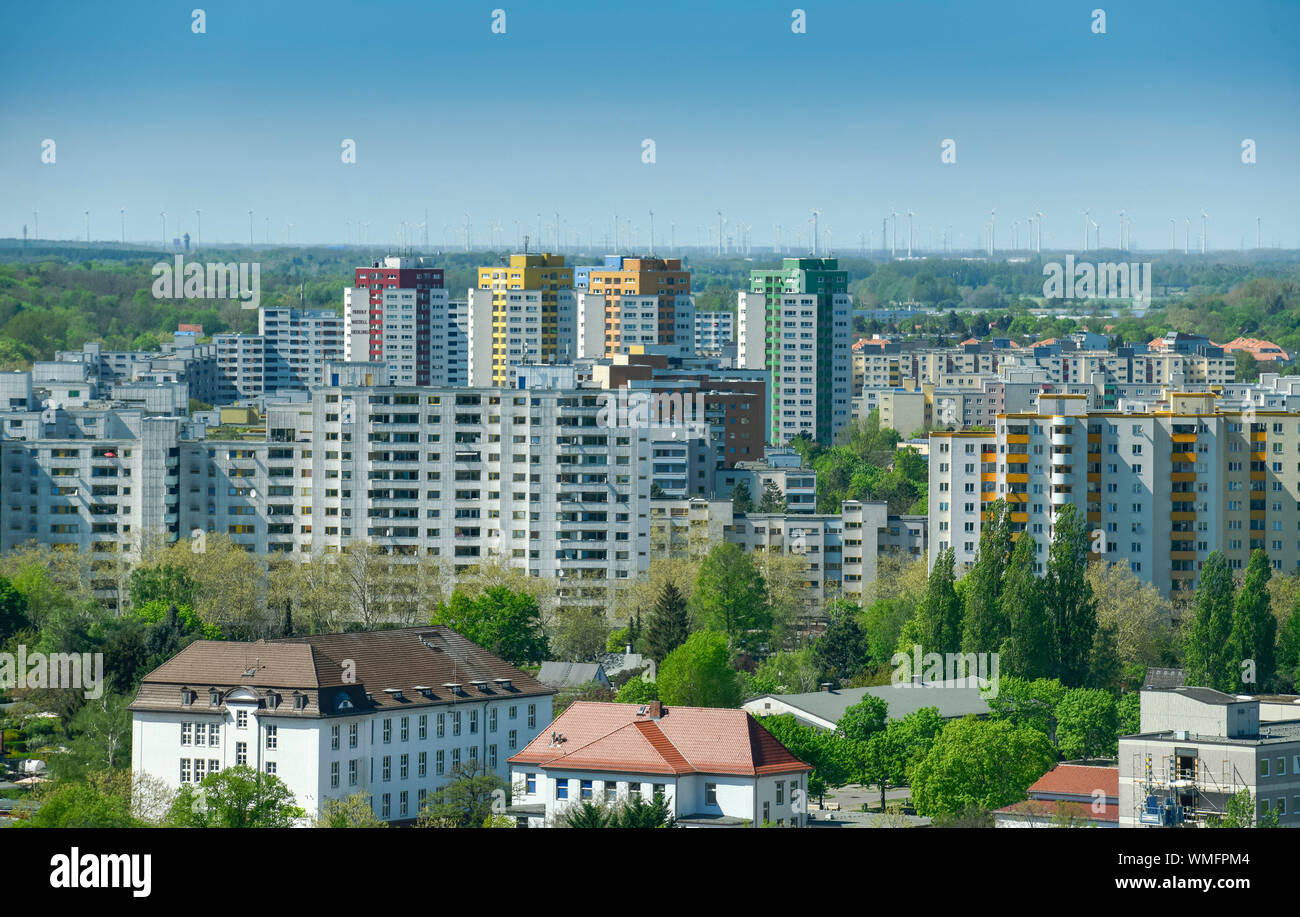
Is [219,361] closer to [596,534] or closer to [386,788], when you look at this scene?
[596,534]

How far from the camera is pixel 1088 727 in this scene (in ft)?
55.6

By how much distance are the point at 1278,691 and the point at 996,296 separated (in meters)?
78.3

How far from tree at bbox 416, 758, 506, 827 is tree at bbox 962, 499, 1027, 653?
645 cm

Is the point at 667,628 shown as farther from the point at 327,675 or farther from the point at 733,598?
the point at 327,675

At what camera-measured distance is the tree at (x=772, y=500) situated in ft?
103

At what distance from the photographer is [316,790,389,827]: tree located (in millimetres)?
12508

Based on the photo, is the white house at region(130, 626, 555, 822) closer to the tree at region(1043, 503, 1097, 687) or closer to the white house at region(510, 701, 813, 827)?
the white house at region(510, 701, 813, 827)

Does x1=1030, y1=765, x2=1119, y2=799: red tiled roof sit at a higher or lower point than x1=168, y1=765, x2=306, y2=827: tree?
lower

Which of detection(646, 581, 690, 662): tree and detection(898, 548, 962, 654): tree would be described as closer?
detection(898, 548, 962, 654): tree

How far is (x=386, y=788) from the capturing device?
1452 cm

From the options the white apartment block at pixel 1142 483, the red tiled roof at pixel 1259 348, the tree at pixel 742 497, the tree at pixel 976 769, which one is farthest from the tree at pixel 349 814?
the red tiled roof at pixel 1259 348

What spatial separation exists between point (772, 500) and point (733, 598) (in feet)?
28.1

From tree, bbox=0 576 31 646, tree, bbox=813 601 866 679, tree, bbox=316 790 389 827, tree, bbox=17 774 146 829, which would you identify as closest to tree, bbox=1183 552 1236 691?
tree, bbox=813 601 866 679
